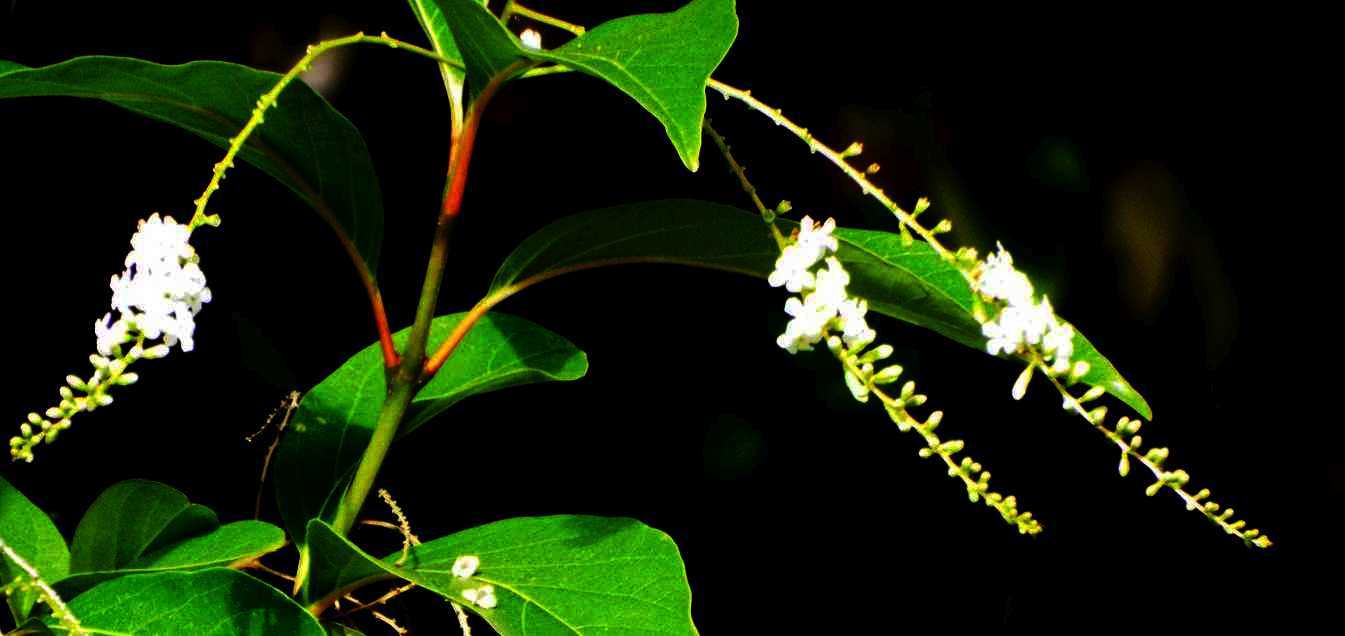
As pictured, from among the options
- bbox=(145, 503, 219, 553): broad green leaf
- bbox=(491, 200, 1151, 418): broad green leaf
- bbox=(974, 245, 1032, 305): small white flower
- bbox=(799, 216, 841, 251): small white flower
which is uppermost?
bbox=(491, 200, 1151, 418): broad green leaf

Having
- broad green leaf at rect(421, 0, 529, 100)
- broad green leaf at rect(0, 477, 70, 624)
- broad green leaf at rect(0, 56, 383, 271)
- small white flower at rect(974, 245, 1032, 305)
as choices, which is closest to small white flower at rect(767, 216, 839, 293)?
small white flower at rect(974, 245, 1032, 305)

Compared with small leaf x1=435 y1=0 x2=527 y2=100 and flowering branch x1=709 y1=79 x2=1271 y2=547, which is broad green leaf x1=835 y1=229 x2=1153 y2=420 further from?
small leaf x1=435 y1=0 x2=527 y2=100

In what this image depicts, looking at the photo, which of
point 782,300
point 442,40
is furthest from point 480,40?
point 782,300

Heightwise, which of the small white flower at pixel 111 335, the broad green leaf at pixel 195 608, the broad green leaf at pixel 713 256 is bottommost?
the broad green leaf at pixel 195 608

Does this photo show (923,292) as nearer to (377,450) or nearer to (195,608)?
(377,450)

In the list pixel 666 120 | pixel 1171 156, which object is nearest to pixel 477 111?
pixel 666 120

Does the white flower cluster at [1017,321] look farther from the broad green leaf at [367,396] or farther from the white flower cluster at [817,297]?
the broad green leaf at [367,396]

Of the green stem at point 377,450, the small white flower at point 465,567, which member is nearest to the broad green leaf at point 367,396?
the green stem at point 377,450
